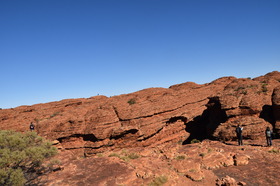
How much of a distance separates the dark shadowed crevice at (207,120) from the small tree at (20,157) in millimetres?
16409

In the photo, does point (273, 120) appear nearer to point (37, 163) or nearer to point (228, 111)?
point (228, 111)

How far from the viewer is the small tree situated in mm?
8023

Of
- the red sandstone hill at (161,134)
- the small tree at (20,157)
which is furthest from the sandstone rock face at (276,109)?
the small tree at (20,157)

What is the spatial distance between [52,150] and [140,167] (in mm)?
5736

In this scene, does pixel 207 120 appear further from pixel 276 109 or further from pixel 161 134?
pixel 276 109

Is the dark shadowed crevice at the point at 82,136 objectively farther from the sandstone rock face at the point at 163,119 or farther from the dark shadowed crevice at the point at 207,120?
the dark shadowed crevice at the point at 207,120

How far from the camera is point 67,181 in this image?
9.70m

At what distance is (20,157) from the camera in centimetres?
860

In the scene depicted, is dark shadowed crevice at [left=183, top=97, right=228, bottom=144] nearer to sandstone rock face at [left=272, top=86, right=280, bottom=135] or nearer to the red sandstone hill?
the red sandstone hill

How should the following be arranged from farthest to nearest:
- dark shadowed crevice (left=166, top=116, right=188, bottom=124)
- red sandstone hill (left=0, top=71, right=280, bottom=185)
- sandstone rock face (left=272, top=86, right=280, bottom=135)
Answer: dark shadowed crevice (left=166, top=116, right=188, bottom=124) → sandstone rock face (left=272, top=86, right=280, bottom=135) → red sandstone hill (left=0, top=71, right=280, bottom=185)

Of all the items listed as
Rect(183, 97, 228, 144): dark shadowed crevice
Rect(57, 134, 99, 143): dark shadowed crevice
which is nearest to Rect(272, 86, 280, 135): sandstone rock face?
Rect(183, 97, 228, 144): dark shadowed crevice

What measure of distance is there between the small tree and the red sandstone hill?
46.1 inches

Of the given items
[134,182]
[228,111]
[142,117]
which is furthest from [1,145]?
[228,111]

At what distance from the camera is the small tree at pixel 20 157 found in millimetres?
8023
